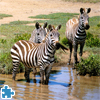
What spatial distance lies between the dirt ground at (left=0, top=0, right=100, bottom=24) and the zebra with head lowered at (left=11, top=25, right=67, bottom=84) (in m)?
10.0

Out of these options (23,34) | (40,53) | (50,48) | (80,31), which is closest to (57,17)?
(23,34)

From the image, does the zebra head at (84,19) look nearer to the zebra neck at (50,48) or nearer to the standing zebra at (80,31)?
the standing zebra at (80,31)

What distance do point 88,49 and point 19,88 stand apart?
5.58 metres

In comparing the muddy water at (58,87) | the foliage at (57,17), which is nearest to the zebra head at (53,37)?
the muddy water at (58,87)

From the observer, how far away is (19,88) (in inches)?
263

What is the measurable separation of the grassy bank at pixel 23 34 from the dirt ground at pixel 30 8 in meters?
0.50

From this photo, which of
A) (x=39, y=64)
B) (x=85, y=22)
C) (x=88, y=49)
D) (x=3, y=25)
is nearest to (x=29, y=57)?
(x=39, y=64)

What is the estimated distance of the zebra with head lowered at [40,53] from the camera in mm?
6836

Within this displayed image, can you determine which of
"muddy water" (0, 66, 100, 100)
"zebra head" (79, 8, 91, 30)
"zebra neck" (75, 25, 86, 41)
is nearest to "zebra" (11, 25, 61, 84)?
"muddy water" (0, 66, 100, 100)

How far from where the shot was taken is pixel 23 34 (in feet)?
41.7

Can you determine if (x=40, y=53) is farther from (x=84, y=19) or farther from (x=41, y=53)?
(x=84, y=19)

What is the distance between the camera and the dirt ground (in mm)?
18219

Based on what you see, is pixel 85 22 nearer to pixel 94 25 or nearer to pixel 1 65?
pixel 1 65

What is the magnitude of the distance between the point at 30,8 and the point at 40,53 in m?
12.7
